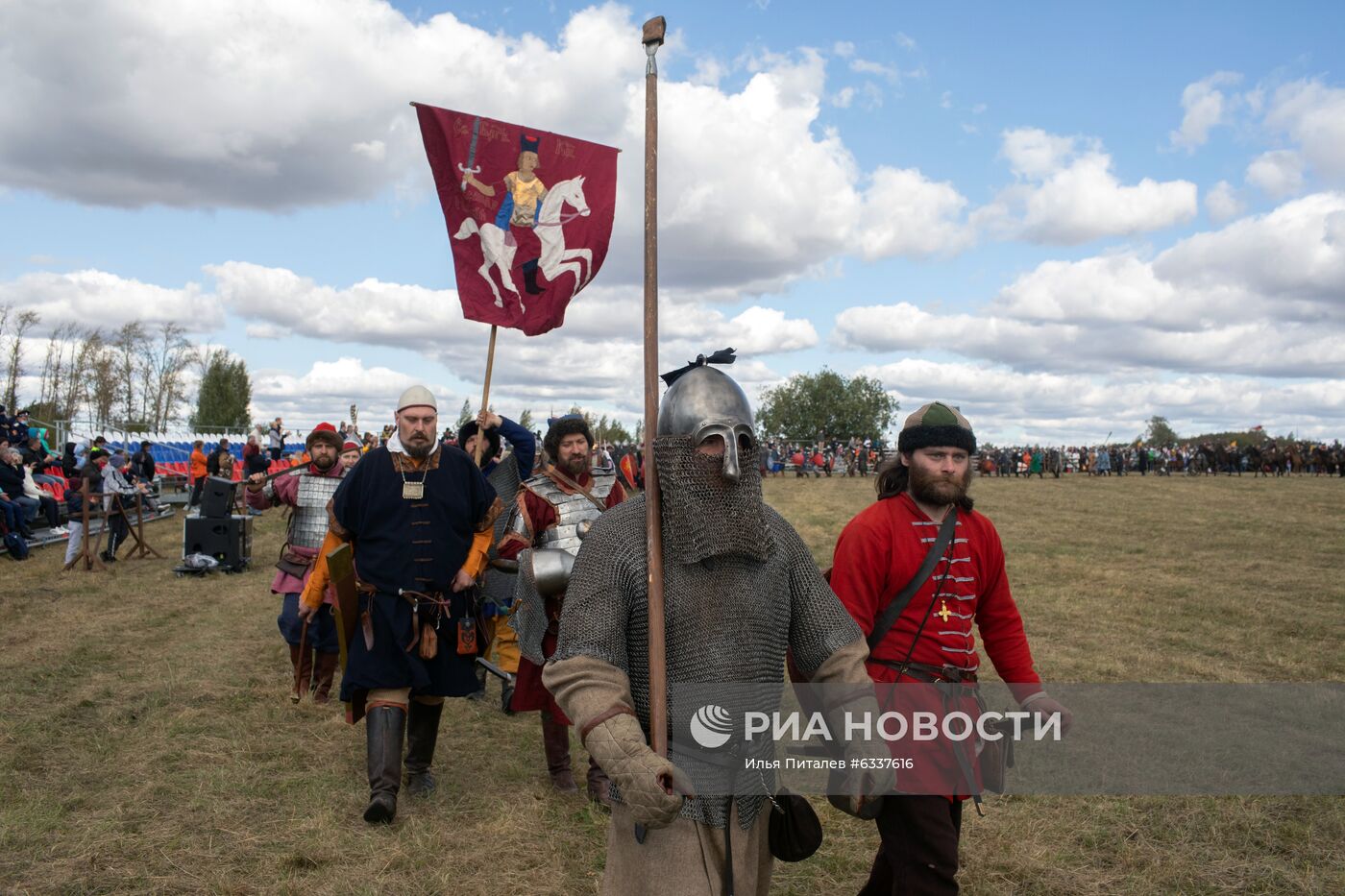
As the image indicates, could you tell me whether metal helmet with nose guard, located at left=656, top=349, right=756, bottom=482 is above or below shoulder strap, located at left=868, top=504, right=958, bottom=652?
above

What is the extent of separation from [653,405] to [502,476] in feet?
14.3

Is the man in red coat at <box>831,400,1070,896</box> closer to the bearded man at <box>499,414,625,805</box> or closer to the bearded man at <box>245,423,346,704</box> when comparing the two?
the bearded man at <box>499,414,625,805</box>

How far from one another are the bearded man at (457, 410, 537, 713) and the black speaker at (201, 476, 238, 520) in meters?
7.12

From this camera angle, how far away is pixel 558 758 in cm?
529

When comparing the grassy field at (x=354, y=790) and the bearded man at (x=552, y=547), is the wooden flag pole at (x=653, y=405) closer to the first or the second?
the grassy field at (x=354, y=790)

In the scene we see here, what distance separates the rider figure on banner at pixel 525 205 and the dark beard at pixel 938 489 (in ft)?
10.4

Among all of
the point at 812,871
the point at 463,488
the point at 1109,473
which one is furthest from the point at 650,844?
the point at 1109,473

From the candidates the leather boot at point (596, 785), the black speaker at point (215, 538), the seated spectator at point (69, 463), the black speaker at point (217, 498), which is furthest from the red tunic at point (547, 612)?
the seated spectator at point (69, 463)

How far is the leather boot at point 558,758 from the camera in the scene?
5.25m

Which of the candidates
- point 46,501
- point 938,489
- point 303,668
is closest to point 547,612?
point 938,489

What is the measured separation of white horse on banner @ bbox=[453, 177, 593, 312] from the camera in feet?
18.8

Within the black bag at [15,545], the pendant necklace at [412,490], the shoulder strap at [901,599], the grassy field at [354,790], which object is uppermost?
the pendant necklace at [412,490]

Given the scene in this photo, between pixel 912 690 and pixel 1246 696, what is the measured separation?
517 centimetres

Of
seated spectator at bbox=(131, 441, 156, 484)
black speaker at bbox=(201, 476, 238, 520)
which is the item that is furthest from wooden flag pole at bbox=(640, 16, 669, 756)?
seated spectator at bbox=(131, 441, 156, 484)
